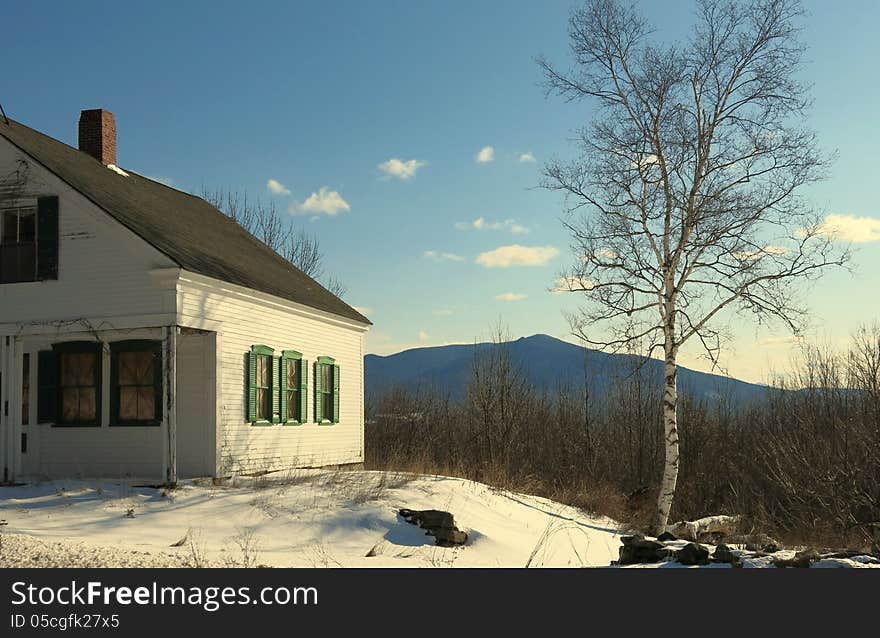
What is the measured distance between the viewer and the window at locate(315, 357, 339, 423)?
21.2 meters

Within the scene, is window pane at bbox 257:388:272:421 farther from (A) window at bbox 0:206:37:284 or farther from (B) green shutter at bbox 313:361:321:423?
(A) window at bbox 0:206:37:284

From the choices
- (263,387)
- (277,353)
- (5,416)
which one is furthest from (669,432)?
(5,416)

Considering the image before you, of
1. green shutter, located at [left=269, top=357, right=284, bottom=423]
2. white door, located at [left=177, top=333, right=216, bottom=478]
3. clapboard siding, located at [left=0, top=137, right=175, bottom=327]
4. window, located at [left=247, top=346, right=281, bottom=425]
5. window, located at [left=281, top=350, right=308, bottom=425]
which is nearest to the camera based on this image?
clapboard siding, located at [left=0, top=137, right=175, bottom=327]

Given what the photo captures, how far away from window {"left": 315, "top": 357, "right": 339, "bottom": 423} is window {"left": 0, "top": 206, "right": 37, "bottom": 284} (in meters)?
6.86

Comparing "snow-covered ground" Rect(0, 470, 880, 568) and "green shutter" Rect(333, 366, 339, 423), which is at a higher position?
"green shutter" Rect(333, 366, 339, 423)

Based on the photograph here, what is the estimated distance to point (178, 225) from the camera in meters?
19.9

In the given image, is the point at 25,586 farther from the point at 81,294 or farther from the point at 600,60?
the point at 600,60

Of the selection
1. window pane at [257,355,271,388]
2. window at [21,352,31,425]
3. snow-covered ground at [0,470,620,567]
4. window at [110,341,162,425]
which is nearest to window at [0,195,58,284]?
window at [110,341,162,425]

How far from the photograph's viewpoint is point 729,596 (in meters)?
8.23

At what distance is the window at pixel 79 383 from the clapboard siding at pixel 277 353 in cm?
268

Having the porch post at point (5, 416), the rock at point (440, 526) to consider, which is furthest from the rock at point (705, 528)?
the porch post at point (5, 416)

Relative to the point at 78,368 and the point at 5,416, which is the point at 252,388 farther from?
the point at 5,416

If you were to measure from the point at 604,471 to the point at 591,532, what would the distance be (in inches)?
696

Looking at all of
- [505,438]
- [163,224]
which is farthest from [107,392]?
[505,438]
